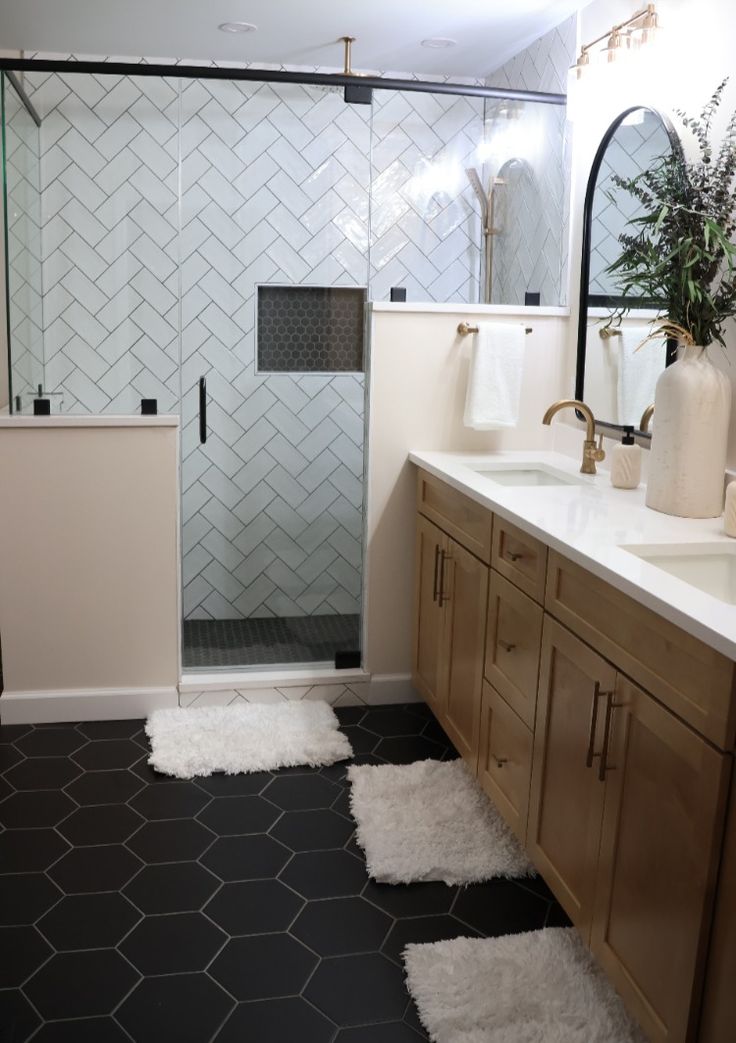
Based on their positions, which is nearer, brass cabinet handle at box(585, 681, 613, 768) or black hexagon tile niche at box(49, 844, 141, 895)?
brass cabinet handle at box(585, 681, 613, 768)

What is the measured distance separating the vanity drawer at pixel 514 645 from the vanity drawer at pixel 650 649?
0.47ft

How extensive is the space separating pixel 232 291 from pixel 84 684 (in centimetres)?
139

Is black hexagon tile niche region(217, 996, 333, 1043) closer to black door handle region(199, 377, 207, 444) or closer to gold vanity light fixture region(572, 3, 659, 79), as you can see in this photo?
black door handle region(199, 377, 207, 444)

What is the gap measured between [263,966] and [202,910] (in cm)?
25

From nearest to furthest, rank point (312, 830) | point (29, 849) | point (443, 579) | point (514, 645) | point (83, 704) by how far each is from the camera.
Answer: point (514, 645) → point (29, 849) → point (312, 830) → point (443, 579) → point (83, 704)

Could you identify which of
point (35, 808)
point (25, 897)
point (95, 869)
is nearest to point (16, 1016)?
point (25, 897)

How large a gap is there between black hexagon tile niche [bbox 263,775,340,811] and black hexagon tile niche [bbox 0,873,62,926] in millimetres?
656

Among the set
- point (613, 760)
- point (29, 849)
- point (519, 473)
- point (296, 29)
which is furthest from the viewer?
point (296, 29)

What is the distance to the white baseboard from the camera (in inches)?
128

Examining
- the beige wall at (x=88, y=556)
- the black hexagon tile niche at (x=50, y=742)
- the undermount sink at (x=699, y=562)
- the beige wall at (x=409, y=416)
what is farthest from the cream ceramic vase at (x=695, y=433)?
the black hexagon tile niche at (x=50, y=742)

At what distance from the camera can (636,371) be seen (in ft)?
9.18

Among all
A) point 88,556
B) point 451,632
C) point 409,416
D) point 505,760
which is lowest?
point 505,760

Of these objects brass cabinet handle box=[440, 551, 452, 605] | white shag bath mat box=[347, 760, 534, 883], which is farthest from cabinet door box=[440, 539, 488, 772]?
white shag bath mat box=[347, 760, 534, 883]

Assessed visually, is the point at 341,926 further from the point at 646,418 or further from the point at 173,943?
the point at 646,418
